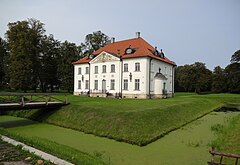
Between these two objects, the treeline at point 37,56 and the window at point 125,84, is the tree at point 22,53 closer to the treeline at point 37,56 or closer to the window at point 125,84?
the treeline at point 37,56

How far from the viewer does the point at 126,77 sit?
1056 inches

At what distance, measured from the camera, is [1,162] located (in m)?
4.34

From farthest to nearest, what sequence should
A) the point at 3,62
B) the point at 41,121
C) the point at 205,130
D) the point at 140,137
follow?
the point at 3,62 → the point at 41,121 → the point at 205,130 → the point at 140,137

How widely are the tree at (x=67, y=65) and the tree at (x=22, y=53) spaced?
5.14 meters

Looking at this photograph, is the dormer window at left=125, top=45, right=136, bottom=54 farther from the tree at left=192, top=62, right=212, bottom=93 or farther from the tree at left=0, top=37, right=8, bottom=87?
the tree at left=192, top=62, right=212, bottom=93

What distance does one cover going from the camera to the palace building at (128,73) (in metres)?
25.6

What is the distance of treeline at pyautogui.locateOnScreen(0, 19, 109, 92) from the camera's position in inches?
1384

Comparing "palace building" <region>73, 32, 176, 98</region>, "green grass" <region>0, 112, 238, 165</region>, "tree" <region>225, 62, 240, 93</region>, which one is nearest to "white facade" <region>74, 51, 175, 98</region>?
"palace building" <region>73, 32, 176, 98</region>

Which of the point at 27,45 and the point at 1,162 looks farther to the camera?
the point at 27,45

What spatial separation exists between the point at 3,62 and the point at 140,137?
48.3m

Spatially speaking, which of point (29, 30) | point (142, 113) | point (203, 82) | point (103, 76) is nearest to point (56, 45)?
point (29, 30)

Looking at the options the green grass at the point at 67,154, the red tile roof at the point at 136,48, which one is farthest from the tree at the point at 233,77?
the green grass at the point at 67,154

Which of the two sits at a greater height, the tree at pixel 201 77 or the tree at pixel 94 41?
the tree at pixel 94 41

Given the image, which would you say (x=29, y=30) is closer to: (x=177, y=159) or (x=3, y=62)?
(x=3, y=62)
